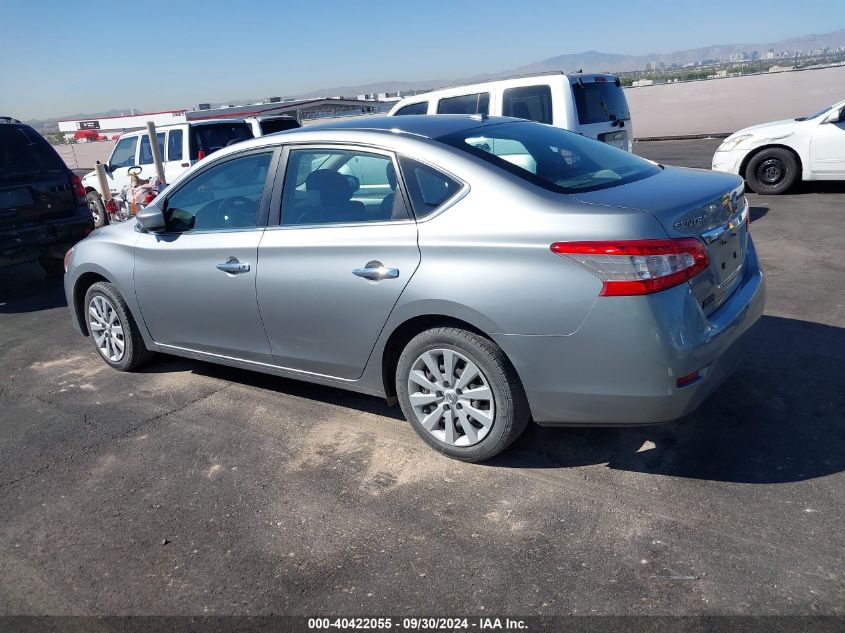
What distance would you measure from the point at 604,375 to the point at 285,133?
95.7 inches

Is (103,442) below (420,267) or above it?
below

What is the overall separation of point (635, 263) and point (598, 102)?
6230mm

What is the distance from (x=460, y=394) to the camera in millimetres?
3529

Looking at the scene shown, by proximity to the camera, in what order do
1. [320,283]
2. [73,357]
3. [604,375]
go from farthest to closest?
[73,357]
[320,283]
[604,375]

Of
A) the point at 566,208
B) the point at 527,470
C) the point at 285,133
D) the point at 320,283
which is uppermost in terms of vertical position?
the point at 285,133

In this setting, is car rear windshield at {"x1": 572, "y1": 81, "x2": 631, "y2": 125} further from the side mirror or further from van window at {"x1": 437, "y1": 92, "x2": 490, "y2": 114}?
the side mirror

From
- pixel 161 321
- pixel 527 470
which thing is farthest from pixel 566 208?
pixel 161 321

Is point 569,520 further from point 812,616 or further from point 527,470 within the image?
point 812,616

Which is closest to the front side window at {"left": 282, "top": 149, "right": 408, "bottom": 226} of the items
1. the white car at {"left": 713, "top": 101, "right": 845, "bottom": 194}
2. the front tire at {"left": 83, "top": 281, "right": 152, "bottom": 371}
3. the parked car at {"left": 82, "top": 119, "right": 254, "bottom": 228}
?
the front tire at {"left": 83, "top": 281, "right": 152, "bottom": 371}

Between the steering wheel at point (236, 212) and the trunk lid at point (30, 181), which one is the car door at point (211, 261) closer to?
the steering wheel at point (236, 212)

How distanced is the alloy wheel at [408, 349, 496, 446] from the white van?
536 cm

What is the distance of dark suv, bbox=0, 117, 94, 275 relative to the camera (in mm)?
7758

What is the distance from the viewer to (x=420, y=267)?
3465 millimetres

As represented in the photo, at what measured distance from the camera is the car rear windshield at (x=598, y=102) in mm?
8336
